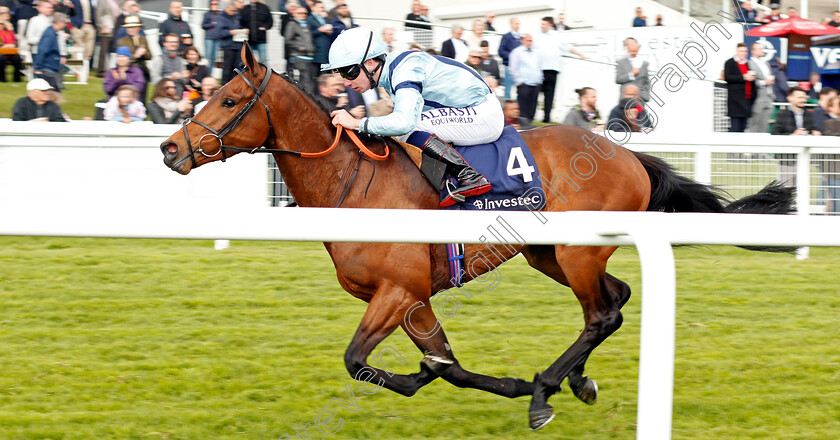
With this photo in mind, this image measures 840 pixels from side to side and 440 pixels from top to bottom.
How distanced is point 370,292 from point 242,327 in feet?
5.55

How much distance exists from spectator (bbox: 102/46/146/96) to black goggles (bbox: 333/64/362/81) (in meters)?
5.42

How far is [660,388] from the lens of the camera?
1.64 metres

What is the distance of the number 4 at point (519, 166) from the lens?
358 cm

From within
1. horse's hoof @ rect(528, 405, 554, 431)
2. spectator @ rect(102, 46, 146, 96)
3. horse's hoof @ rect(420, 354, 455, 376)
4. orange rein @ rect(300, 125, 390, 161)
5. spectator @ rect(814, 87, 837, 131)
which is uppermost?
orange rein @ rect(300, 125, 390, 161)

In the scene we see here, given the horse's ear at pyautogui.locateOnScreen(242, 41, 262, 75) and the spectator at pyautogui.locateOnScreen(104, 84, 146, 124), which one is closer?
the horse's ear at pyautogui.locateOnScreen(242, 41, 262, 75)

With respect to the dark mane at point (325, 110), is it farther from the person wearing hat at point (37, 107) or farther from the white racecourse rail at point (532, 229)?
the person wearing hat at point (37, 107)

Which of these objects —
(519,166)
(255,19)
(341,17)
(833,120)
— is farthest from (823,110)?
(519,166)

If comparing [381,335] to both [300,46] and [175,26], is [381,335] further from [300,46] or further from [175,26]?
[175,26]

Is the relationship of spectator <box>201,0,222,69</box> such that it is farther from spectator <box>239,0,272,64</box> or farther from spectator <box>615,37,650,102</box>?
spectator <box>615,37,650,102</box>

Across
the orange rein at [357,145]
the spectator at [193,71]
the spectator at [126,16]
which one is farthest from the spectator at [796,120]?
the spectator at [126,16]

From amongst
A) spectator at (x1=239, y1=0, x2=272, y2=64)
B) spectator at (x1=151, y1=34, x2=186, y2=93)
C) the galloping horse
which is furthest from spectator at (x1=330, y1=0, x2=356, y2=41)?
the galloping horse

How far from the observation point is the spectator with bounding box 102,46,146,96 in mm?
8391

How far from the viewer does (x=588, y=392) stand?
3607mm

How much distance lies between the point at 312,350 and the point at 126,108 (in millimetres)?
4092
